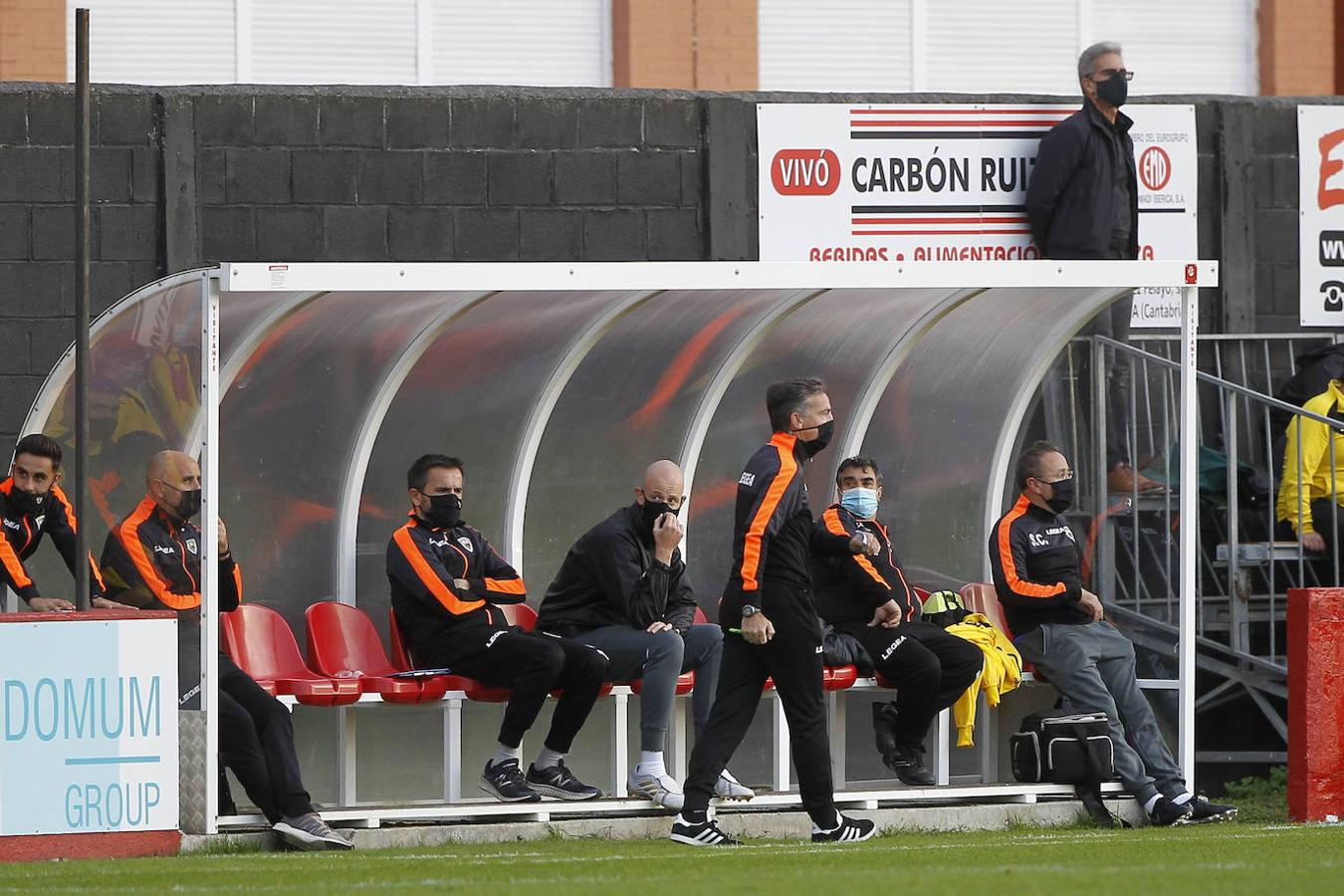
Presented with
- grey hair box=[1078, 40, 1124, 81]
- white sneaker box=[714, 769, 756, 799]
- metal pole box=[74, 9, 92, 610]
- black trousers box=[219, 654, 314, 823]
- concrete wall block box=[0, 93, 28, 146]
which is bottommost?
white sneaker box=[714, 769, 756, 799]

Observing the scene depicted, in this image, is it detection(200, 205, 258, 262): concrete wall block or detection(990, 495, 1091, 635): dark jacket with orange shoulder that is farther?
detection(200, 205, 258, 262): concrete wall block

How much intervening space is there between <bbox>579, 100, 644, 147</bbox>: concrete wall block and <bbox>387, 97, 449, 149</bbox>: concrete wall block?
767mm

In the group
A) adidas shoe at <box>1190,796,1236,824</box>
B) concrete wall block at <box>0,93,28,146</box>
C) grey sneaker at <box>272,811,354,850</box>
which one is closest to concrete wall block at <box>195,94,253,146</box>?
concrete wall block at <box>0,93,28,146</box>

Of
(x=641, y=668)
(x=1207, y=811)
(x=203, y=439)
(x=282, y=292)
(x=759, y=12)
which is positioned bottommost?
(x=1207, y=811)

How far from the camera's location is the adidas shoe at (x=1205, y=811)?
10203mm

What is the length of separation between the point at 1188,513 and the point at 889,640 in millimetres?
1530

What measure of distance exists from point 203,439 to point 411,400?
1.76 m

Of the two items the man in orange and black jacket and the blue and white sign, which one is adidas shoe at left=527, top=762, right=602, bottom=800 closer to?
the blue and white sign

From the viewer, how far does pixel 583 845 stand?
8.95 m

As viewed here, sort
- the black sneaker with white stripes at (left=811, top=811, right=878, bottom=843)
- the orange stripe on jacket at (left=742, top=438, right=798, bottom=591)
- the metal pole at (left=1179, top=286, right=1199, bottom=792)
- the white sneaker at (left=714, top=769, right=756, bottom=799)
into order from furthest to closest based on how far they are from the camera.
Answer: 1. the metal pole at (left=1179, top=286, right=1199, bottom=792)
2. the white sneaker at (left=714, top=769, right=756, bottom=799)
3. the black sneaker with white stripes at (left=811, top=811, right=878, bottom=843)
4. the orange stripe on jacket at (left=742, top=438, right=798, bottom=591)

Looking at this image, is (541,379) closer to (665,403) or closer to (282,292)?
(665,403)

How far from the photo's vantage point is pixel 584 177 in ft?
39.4

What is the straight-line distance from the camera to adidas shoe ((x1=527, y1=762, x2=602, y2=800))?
31.2ft

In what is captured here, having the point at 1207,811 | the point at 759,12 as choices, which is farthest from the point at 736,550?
the point at 759,12
